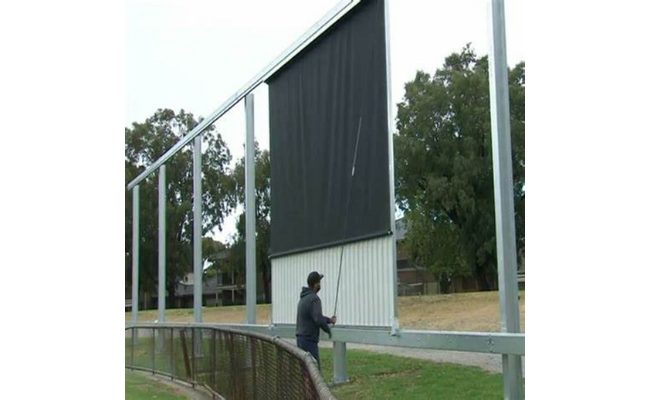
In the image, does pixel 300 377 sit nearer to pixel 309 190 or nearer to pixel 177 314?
pixel 309 190

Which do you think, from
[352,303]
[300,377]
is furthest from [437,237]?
[300,377]

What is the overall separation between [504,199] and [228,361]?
200 inches

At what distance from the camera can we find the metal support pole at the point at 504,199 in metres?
6.93

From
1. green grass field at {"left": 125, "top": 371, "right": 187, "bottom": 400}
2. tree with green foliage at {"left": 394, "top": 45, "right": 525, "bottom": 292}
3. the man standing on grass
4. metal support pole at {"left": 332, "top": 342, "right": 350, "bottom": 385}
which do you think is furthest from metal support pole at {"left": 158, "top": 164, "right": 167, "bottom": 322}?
tree with green foliage at {"left": 394, "top": 45, "right": 525, "bottom": 292}

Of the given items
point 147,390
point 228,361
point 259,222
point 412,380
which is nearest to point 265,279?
point 259,222

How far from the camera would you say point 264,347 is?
7723 millimetres

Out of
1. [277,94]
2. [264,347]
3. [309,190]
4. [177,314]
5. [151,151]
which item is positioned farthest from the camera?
[151,151]

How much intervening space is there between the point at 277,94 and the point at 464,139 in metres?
27.9

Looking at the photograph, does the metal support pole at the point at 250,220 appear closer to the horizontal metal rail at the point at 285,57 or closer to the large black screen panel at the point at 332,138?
the horizontal metal rail at the point at 285,57

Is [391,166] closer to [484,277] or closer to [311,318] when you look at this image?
[311,318]

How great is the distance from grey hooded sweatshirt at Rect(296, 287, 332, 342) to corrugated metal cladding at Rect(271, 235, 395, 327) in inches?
16.7

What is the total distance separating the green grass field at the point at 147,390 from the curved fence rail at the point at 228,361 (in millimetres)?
382

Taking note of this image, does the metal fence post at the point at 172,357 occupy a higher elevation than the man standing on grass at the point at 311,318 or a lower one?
lower

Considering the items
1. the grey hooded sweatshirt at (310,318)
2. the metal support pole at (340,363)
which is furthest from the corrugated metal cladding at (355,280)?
the metal support pole at (340,363)
